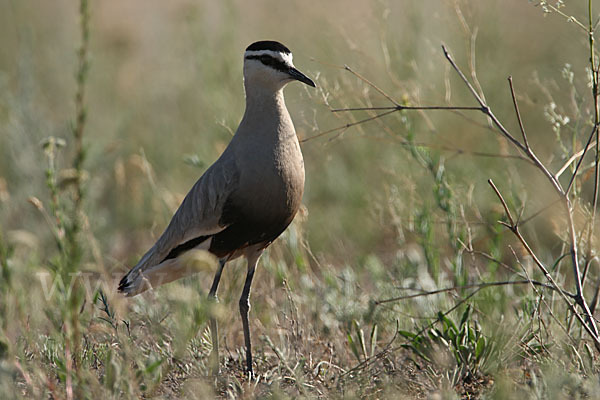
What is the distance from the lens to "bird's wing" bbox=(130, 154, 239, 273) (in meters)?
3.77

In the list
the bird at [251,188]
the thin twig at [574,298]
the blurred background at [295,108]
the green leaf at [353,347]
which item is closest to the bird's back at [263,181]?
the bird at [251,188]

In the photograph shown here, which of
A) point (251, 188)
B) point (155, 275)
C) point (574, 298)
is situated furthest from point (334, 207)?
point (574, 298)

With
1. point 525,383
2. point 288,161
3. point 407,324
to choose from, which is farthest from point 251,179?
point 525,383

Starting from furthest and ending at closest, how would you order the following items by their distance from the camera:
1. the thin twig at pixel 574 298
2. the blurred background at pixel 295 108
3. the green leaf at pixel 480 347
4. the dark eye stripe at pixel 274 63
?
1. the blurred background at pixel 295 108
2. the dark eye stripe at pixel 274 63
3. the green leaf at pixel 480 347
4. the thin twig at pixel 574 298

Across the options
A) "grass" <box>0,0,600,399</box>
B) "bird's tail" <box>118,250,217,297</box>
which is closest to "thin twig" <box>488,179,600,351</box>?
"grass" <box>0,0,600,399</box>

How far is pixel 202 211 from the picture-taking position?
3922 mm

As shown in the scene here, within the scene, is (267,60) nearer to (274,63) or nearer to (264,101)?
(274,63)

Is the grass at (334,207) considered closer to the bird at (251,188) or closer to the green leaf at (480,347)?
the green leaf at (480,347)

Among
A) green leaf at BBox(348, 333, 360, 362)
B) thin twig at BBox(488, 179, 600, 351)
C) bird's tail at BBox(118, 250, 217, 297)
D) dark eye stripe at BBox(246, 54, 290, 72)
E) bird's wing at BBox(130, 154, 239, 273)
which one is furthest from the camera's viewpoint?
bird's tail at BBox(118, 250, 217, 297)

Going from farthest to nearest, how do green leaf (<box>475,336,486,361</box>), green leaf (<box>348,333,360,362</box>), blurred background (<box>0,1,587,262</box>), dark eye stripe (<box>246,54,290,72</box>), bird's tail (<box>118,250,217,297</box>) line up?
1. blurred background (<box>0,1,587,262</box>)
2. bird's tail (<box>118,250,217,297</box>)
3. dark eye stripe (<box>246,54,290,72</box>)
4. green leaf (<box>348,333,360,362</box>)
5. green leaf (<box>475,336,486,361</box>)

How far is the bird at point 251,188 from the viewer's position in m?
3.66

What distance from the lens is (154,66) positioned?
399 inches

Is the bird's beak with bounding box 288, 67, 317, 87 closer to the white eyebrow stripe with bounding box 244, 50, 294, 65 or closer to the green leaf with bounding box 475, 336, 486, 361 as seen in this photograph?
the white eyebrow stripe with bounding box 244, 50, 294, 65

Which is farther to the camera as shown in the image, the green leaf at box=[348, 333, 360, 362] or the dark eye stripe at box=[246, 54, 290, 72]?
the dark eye stripe at box=[246, 54, 290, 72]
